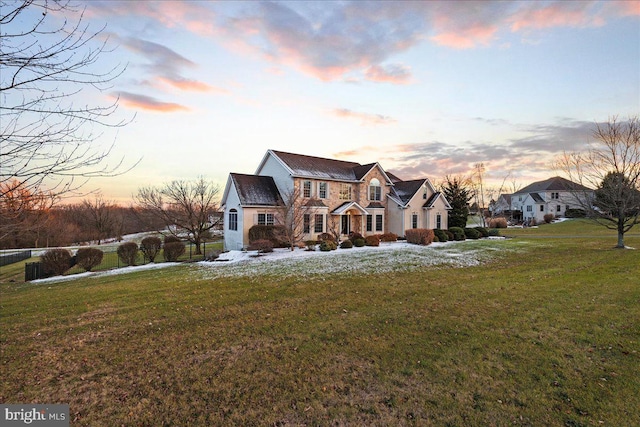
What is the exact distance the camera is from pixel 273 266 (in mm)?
15812

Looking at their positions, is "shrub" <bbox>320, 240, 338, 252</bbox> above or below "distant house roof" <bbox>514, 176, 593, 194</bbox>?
below

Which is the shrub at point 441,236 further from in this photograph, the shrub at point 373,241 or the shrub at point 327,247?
the shrub at point 327,247

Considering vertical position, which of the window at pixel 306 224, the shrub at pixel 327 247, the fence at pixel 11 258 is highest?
the window at pixel 306 224

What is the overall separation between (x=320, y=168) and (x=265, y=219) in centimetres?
813

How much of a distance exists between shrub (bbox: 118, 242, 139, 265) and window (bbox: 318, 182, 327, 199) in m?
15.9

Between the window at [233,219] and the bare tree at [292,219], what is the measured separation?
401 centimetres

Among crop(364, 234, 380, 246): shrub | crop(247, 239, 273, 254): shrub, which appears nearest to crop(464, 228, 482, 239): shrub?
crop(364, 234, 380, 246): shrub

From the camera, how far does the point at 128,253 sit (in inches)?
777

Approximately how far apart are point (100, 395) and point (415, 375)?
16.2ft

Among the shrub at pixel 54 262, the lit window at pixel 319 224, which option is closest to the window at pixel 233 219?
the lit window at pixel 319 224

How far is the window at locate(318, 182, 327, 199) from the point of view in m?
27.7

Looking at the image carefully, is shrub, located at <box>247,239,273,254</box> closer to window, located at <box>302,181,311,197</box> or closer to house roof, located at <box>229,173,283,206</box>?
house roof, located at <box>229,173,283,206</box>

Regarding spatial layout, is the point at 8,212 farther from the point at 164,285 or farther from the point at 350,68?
the point at 350,68

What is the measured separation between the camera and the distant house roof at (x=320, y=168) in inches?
1060
